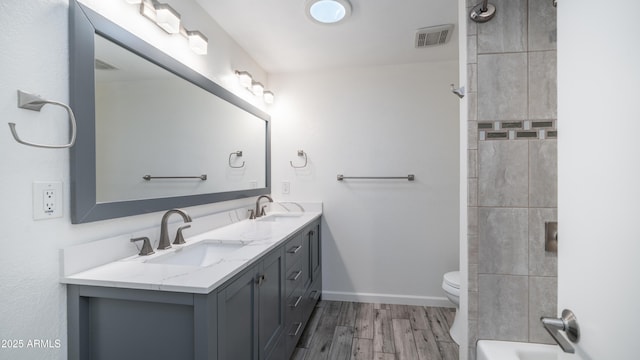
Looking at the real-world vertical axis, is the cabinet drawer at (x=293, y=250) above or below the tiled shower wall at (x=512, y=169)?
below

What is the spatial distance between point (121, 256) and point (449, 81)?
111 inches

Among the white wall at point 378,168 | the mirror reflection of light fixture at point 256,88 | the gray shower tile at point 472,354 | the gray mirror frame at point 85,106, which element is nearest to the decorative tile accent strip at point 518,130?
the gray shower tile at point 472,354

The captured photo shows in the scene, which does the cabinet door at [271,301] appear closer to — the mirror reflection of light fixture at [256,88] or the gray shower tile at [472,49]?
the gray shower tile at [472,49]

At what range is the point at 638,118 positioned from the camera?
0.46m

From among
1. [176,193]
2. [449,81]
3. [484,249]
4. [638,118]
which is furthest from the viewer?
[449,81]

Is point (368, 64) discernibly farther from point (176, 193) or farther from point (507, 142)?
point (176, 193)

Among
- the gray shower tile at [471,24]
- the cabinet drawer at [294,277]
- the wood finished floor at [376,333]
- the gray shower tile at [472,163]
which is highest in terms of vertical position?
the gray shower tile at [471,24]

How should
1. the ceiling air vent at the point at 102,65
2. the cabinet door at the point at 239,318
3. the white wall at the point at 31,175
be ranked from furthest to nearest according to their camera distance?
the ceiling air vent at the point at 102,65, the cabinet door at the point at 239,318, the white wall at the point at 31,175

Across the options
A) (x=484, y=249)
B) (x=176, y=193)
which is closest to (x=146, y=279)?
(x=176, y=193)

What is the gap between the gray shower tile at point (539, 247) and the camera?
4.23ft

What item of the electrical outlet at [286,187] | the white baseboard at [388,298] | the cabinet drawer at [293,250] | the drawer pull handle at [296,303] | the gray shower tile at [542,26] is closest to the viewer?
the gray shower tile at [542,26]

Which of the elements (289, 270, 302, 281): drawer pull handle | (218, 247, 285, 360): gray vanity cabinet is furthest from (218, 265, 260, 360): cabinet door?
(289, 270, 302, 281): drawer pull handle

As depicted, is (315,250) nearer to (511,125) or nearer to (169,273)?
(169,273)

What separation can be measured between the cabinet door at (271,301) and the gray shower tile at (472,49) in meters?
1.37
